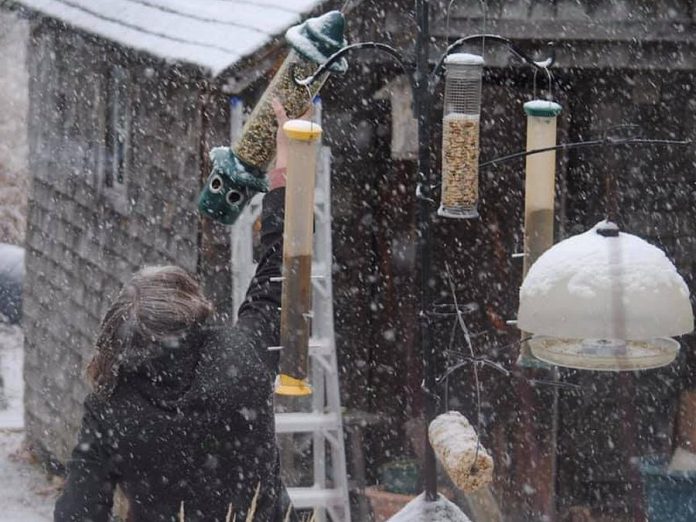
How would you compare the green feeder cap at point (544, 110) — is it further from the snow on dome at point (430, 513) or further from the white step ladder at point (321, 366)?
the white step ladder at point (321, 366)

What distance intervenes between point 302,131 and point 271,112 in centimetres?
43

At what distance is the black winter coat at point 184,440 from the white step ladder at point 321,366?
11.1 ft

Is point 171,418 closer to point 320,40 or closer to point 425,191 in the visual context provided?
point 425,191

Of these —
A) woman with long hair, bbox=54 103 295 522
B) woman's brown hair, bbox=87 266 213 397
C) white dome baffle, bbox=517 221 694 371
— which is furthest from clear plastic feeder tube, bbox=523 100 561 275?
woman's brown hair, bbox=87 266 213 397

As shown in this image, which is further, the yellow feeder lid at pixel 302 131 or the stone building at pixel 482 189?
the stone building at pixel 482 189

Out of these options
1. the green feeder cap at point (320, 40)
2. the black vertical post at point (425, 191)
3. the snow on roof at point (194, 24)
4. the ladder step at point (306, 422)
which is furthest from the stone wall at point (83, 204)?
the black vertical post at point (425, 191)

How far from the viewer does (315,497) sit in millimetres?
7363

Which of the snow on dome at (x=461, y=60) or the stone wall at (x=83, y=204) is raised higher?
the snow on dome at (x=461, y=60)

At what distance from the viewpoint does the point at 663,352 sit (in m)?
4.14

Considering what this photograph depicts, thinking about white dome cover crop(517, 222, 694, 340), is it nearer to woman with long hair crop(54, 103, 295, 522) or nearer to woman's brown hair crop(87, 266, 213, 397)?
woman with long hair crop(54, 103, 295, 522)

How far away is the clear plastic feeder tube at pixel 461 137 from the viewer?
162 inches

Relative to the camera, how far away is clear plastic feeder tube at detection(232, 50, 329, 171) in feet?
14.3

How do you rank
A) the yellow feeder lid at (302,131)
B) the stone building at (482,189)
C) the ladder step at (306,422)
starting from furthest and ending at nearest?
the ladder step at (306,422) → the stone building at (482,189) → the yellow feeder lid at (302,131)

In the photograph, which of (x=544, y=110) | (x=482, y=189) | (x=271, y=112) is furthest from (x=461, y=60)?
(x=482, y=189)
